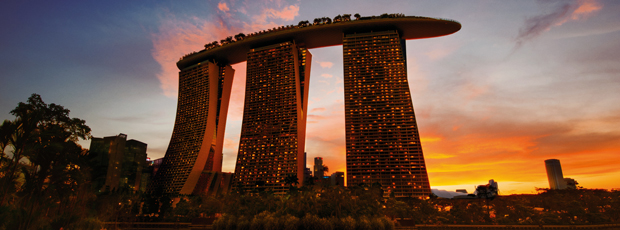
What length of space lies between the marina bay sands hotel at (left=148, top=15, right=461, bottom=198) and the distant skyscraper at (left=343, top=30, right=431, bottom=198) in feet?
1.06

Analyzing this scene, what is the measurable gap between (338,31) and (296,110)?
33.4 metres

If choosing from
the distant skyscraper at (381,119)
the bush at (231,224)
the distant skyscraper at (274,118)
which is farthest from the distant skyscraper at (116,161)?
the bush at (231,224)

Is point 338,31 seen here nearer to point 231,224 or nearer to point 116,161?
point 116,161

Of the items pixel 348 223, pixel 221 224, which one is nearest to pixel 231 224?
pixel 221 224

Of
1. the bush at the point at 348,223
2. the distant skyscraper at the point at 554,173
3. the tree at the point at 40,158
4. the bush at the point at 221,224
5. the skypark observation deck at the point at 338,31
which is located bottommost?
the bush at the point at 221,224

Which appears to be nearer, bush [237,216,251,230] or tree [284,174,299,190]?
bush [237,216,251,230]

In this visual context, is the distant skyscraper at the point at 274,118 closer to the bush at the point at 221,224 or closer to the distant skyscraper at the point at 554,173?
the bush at the point at 221,224

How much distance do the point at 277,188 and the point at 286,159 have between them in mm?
10271

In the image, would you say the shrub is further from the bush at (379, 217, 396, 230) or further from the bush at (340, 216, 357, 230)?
the bush at (379, 217, 396, 230)

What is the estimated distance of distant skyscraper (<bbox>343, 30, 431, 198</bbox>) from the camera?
102250 mm

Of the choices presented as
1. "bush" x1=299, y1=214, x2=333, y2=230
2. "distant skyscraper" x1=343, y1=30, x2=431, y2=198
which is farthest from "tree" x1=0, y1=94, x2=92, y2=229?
"distant skyscraper" x1=343, y1=30, x2=431, y2=198

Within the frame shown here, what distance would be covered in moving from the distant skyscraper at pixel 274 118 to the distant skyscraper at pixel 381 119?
17.7 m

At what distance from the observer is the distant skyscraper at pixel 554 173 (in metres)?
152

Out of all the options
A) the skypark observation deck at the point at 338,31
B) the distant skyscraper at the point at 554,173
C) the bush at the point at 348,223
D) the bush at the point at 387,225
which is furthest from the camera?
the distant skyscraper at the point at 554,173
